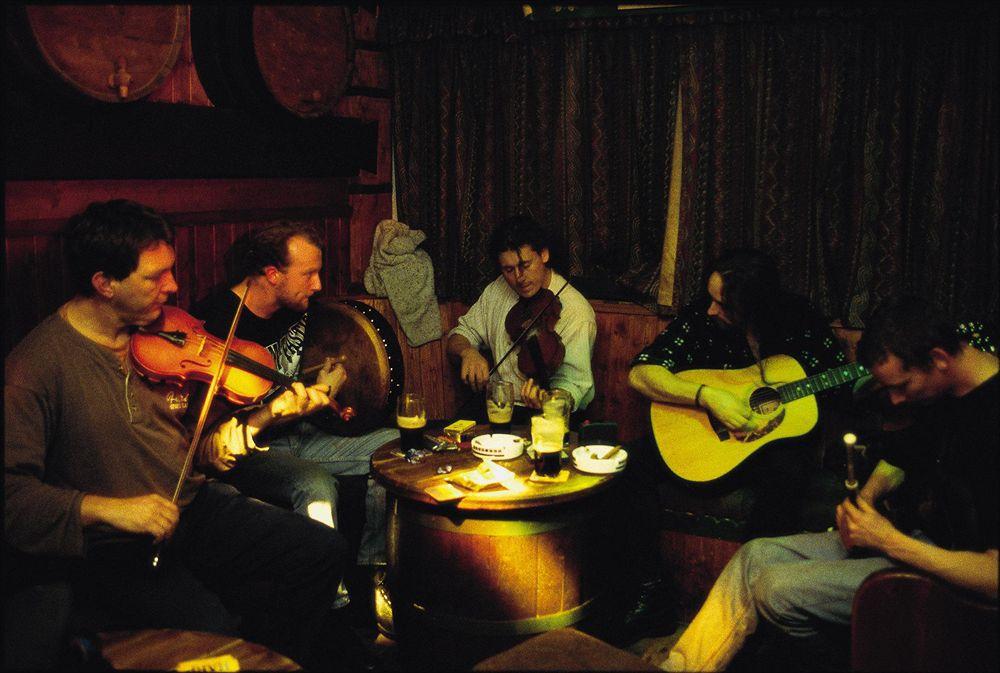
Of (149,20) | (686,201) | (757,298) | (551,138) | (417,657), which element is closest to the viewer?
(417,657)

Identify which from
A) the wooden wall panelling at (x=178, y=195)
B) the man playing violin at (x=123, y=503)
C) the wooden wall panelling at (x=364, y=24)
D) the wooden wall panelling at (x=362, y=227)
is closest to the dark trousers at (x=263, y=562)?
the man playing violin at (x=123, y=503)

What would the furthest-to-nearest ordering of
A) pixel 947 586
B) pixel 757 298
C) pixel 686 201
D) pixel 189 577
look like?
pixel 686 201 < pixel 757 298 < pixel 189 577 < pixel 947 586

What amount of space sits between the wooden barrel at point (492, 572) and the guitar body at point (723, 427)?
27.7 inches

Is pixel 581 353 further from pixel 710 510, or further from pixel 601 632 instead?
pixel 601 632

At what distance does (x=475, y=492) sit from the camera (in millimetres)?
2779

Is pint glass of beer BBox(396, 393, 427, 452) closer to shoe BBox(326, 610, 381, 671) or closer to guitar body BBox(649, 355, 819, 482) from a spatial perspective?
shoe BBox(326, 610, 381, 671)

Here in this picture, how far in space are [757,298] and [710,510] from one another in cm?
88

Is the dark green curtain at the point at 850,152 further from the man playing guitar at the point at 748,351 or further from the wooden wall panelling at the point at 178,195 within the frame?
the wooden wall panelling at the point at 178,195

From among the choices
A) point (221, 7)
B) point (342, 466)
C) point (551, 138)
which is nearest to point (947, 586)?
point (342, 466)

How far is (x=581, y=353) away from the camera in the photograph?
3.97 m

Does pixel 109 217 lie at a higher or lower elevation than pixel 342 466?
higher

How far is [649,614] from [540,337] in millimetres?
1250

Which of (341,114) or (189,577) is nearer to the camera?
(189,577)

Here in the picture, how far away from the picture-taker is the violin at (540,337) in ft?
12.8
